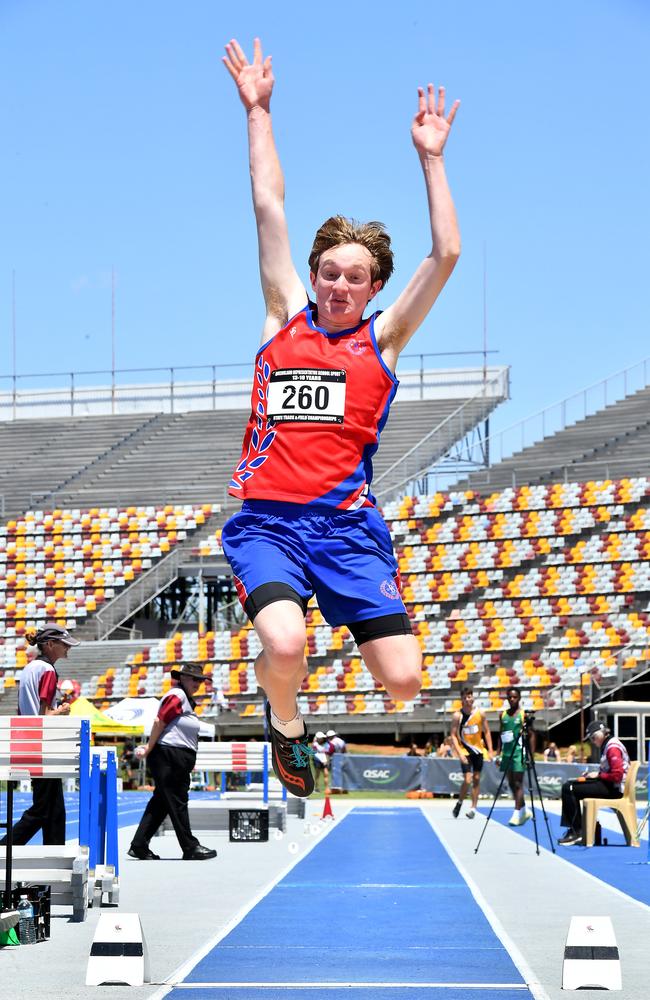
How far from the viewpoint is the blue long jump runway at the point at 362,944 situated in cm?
640

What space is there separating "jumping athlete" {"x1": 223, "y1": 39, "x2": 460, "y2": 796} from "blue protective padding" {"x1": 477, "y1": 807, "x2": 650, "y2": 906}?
17.6 ft

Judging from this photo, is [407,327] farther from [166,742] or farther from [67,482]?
[67,482]

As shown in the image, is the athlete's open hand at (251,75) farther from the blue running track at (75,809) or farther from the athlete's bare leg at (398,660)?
the blue running track at (75,809)

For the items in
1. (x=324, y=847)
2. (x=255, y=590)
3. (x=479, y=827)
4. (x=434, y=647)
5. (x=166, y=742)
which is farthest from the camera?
(x=434, y=647)

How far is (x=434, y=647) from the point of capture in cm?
3906

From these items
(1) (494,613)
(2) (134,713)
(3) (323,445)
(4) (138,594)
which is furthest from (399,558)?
(3) (323,445)

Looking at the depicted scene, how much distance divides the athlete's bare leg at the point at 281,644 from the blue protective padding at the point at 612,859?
5535 mm

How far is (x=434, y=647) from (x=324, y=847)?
2243 cm

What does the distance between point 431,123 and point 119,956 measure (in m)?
3.80

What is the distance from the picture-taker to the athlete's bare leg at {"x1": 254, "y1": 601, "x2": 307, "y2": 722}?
5.87 m

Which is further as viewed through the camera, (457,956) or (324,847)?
(324,847)

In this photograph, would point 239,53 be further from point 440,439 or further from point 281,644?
point 440,439

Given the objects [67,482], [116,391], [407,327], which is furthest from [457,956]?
[116,391]

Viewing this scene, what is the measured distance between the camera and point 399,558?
138 ft
